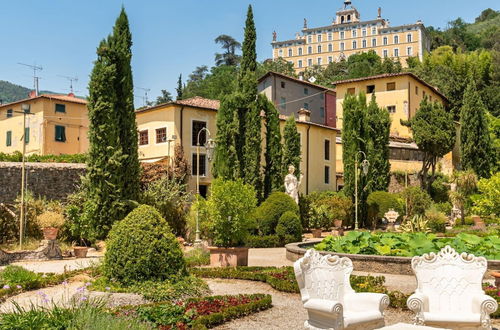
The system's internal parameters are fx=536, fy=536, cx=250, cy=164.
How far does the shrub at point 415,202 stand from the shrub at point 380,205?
70cm

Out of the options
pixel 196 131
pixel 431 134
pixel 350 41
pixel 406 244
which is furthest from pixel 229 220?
pixel 350 41

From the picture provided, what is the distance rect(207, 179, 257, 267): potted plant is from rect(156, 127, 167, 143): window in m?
16.8

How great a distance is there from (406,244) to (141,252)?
318 inches

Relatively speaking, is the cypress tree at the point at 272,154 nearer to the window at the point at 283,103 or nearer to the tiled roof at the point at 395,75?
the window at the point at 283,103

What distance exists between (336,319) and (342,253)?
8512 millimetres

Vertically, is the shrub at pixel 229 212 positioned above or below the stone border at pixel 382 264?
above

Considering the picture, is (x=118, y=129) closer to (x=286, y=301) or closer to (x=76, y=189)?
(x=76, y=189)

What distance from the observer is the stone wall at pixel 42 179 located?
21938 millimetres

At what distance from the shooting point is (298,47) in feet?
381

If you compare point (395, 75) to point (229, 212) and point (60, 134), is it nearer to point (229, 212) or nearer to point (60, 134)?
point (60, 134)

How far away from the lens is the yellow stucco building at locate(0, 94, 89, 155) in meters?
36.4

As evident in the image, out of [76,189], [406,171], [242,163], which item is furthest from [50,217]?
[406,171]

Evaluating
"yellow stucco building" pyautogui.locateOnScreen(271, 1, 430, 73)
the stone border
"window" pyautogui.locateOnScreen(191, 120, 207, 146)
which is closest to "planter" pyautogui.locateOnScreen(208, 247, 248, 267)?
the stone border

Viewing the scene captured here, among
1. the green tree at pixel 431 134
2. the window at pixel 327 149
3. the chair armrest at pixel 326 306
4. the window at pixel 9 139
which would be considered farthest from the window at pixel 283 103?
the chair armrest at pixel 326 306
